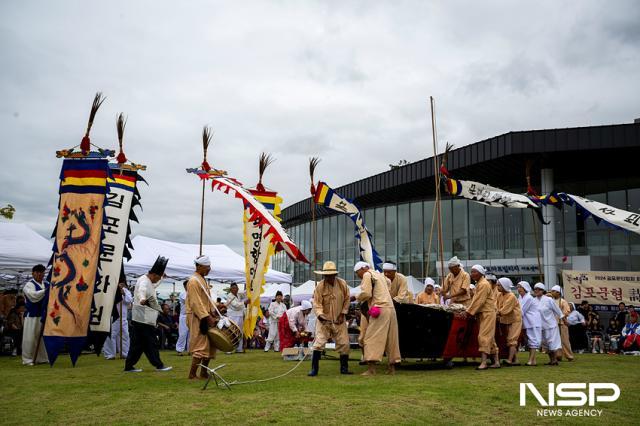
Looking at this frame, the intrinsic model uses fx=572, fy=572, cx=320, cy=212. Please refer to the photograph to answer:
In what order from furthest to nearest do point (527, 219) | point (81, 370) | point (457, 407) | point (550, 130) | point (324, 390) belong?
point (527, 219)
point (550, 130)
point (81, 370)
point (324, 390)
point (457, 407)

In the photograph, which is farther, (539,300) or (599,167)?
(599,167)

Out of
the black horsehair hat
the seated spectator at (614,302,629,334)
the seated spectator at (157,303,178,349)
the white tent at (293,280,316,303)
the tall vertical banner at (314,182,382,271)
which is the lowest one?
the seated spectator at (157,303,178,349)

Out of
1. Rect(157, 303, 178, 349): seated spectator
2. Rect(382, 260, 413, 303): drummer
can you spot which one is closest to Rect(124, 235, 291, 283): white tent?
Rect(157, 303, 178, 349): seated spectator

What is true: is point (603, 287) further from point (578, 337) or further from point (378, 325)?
point (378, 325)

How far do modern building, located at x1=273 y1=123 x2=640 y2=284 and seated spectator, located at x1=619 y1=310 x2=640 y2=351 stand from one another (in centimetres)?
360

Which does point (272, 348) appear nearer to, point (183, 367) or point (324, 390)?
point (183, 367)

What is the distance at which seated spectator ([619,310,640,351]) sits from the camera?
49.5 feet

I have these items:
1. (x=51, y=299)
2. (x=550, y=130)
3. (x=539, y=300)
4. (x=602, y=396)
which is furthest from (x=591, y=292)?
(x=51, y=299)

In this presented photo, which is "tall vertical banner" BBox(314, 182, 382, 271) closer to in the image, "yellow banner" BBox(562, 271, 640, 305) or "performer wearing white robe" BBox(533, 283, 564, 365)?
"performer wearing white robe" BBox(533, 283, 564, 365)

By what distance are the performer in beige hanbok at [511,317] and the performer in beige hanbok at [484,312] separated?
0.85 meters

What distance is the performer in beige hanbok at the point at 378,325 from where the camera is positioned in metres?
8.51

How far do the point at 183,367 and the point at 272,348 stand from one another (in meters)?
7.98

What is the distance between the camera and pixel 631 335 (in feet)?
49.6

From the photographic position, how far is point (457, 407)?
5543 mm
